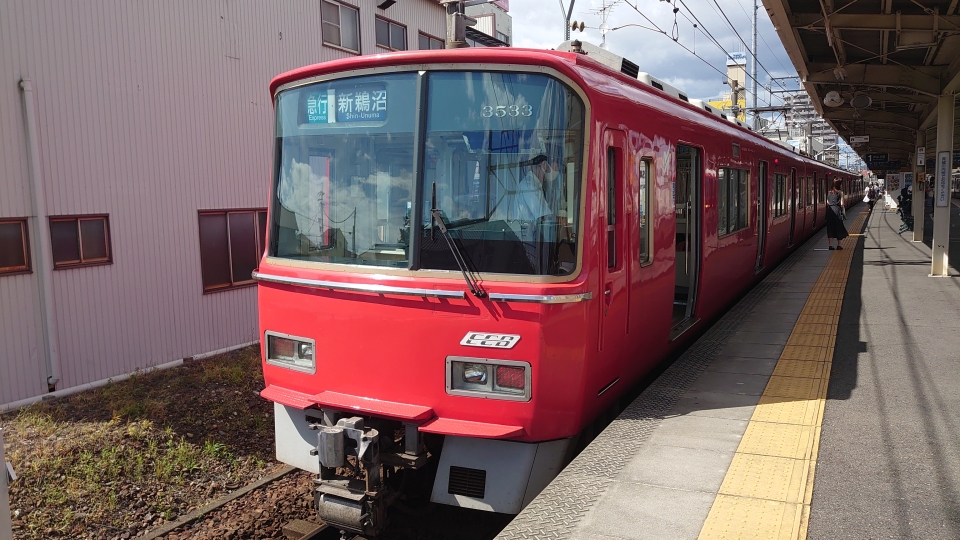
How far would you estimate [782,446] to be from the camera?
4.46 meters

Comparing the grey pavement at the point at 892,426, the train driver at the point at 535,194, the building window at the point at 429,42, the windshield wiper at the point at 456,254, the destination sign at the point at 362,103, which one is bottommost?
the grey pavement at the point at 892,426

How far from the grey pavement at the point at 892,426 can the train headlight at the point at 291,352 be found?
2.98 metres

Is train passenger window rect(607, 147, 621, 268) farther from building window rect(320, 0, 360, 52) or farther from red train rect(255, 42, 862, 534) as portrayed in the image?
building window rect(320, 0, 360, 52)

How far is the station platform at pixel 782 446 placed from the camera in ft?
11.6

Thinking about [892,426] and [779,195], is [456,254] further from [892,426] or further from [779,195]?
[779,195]

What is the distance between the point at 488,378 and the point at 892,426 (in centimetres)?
275

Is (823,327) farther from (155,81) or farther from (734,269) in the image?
(155,81)

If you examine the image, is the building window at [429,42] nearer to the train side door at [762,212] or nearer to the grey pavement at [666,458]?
the train side door at [762,212]

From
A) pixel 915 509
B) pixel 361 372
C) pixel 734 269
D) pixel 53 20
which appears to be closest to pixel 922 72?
pixel 734 269

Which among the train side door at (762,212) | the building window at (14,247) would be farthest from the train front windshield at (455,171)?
the train side door at (762,212)

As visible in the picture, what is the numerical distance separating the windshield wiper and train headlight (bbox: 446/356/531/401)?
391 mm

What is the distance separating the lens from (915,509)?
367cm

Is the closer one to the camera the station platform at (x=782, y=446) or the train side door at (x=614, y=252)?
the station platform at (x=782, y=446)

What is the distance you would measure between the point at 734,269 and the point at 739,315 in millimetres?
577
